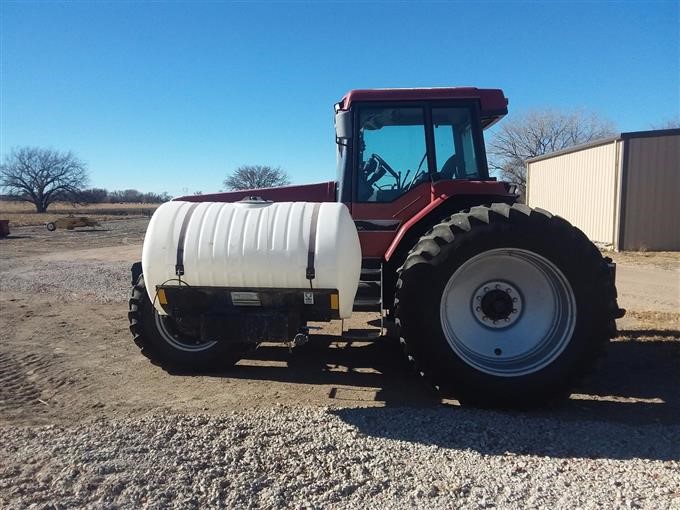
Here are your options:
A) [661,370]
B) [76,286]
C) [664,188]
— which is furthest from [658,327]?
[664,188]

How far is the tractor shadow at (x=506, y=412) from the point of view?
10.6 ft

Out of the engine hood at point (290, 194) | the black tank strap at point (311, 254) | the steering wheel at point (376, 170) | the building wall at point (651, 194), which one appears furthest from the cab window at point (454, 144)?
the building wall at point (651, 194)

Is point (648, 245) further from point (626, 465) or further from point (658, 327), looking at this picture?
point (626, 465)

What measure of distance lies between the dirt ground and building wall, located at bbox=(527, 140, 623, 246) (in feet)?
33.0

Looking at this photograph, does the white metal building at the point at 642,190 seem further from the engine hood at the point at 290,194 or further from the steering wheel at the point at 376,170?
the engine hood at the point at 290,194

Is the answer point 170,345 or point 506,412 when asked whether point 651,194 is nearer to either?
point 506,412

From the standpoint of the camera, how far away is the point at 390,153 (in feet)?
16.1

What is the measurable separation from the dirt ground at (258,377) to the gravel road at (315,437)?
0.02 metres

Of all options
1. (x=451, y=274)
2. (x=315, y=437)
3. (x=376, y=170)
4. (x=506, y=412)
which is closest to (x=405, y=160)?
(x=376, y=170)

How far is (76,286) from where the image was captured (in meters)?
10.2

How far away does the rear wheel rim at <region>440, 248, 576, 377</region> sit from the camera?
12.8ft

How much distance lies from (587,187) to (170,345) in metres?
17.1

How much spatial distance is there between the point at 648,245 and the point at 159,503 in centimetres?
1725

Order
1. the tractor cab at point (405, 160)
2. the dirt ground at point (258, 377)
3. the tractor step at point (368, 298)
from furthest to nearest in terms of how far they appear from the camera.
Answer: the tractor cab at point (405, 160) → the tractor step at point (368, 298) → the dirt ground at point (258, 377)
